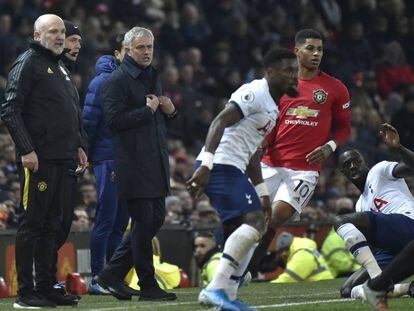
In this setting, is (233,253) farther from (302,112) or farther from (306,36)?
(306,36)

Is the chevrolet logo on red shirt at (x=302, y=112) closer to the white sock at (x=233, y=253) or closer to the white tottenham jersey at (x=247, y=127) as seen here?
the white tottenham jersey at (x=247, y=127)

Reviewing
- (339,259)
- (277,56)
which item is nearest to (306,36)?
(277,56)

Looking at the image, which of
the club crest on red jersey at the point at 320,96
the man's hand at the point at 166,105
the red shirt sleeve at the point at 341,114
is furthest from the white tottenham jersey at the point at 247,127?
the red shirt sleeve at the point at 341,114

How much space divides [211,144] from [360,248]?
193 centimetres

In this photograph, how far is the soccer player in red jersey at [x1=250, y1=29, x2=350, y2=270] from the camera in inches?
444

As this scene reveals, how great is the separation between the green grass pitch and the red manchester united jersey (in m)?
1.20

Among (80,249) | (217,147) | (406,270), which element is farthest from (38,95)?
(80,249)

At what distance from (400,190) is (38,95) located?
3.32m

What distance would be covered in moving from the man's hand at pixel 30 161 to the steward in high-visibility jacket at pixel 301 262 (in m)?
6.04

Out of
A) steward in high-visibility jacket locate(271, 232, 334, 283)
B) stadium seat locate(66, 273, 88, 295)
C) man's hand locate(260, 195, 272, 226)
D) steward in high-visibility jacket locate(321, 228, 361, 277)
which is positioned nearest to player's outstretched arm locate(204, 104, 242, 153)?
man's hand locate(260, 195, 272, 226)

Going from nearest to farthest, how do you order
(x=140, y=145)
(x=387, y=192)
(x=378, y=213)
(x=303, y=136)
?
(x=140, y=145) → (x=378, y=213) → (x=387, y=192) → (x=303, y=136)

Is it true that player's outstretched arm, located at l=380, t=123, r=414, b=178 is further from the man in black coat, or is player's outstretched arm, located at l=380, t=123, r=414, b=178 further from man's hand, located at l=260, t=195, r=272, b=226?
the man in black coat

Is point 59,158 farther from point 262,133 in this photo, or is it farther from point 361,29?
point 361,29

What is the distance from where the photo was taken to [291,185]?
11.3 m
